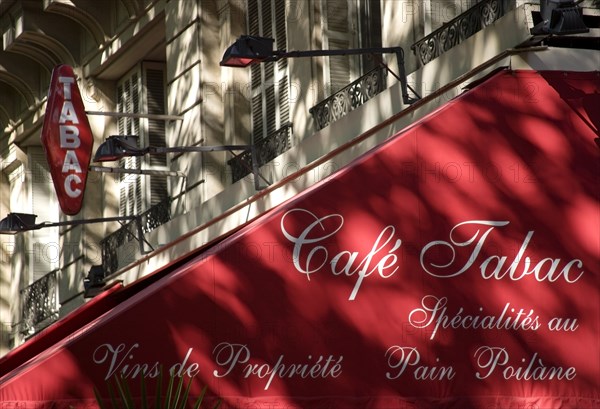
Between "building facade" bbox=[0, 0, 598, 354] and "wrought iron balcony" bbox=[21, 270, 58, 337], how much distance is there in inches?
1.5

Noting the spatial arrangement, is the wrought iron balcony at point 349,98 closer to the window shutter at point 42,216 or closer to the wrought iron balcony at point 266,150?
the wrought iron balcony at point 266,150

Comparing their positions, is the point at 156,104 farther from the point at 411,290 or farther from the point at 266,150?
the point at 411,290

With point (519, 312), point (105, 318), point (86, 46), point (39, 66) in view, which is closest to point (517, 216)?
point (519, 312)

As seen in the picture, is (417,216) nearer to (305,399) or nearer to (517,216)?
(517,216)

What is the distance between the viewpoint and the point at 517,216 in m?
9.20

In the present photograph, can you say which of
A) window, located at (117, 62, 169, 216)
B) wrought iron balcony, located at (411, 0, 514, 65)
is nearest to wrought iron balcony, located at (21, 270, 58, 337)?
window, located at (117, 62, 169, 216)

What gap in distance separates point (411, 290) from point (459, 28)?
2752mm

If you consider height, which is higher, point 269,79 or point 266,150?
point 269,79

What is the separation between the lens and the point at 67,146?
619 inches

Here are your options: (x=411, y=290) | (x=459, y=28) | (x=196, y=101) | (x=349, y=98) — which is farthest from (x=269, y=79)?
(x=411, y=290)

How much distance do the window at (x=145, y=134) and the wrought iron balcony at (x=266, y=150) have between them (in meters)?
3.06

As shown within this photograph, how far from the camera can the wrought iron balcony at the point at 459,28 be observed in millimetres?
10609

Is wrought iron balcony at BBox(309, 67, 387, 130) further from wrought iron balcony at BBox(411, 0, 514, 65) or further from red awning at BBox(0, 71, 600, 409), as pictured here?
red awning at BBox(0, 71, 600, 409)

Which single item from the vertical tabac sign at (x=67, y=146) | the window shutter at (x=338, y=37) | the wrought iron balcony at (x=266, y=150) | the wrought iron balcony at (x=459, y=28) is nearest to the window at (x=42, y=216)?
the vertical tabac sign at (x=67, y=146)
